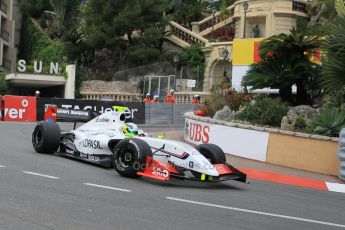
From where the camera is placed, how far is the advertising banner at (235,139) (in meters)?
15.7

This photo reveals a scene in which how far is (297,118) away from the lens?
15.4 metres

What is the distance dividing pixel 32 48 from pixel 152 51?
39.0 feet

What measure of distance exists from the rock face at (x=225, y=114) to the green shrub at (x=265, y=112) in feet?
2.26

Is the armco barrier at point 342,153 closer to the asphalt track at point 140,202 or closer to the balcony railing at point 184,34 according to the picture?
the asphalt track at point 140,202

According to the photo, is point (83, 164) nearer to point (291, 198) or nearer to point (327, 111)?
point (291, 198)

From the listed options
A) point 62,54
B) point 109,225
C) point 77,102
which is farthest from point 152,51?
point 109,225

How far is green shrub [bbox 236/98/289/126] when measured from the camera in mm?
16453

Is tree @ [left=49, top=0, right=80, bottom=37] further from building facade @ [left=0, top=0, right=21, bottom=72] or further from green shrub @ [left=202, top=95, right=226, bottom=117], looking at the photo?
green shrub @ [left=202, top=95, right=226, bottom=117]

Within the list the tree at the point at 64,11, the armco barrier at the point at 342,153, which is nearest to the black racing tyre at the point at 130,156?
the armco barrier at the point at 342,153

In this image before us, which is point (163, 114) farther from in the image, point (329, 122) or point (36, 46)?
Answer: point (36, 46)

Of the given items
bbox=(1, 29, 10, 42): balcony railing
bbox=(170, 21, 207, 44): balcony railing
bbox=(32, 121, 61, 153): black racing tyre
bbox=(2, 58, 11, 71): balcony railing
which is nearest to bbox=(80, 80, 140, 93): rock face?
bbox=(170, 21, 207, 44): balcony railing

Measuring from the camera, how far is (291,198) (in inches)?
399

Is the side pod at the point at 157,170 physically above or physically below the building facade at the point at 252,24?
below

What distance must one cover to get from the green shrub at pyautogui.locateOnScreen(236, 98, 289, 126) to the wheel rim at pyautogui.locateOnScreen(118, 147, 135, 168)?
687 cm
